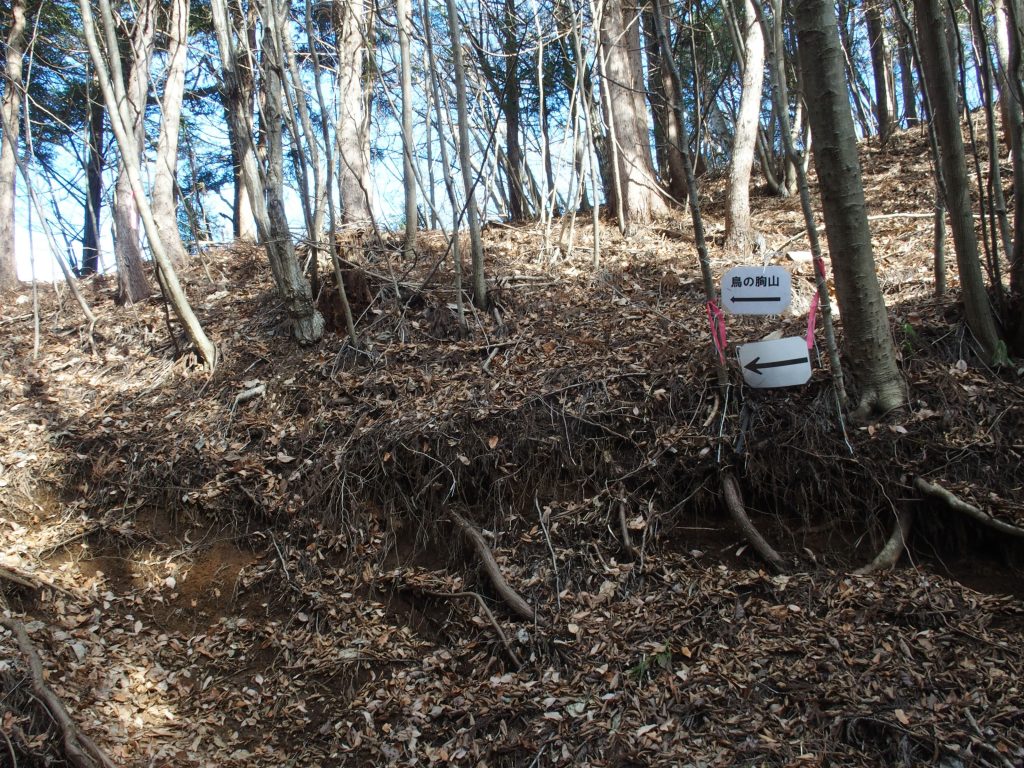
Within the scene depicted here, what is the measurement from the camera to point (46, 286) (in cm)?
1093

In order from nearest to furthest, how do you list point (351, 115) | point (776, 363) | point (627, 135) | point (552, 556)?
point (776, 363)
point (552, 556)
point (351, 115)
point (627, 135)

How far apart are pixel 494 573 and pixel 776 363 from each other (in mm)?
2473

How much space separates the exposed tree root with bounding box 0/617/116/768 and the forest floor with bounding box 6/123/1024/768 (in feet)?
0.13

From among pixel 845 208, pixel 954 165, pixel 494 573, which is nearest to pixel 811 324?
pixel 845 208

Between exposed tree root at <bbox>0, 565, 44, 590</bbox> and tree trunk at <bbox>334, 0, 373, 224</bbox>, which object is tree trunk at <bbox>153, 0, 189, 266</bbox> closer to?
tree trunk at <bbox>334, 0, 373, 224</bbox>

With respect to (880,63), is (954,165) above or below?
below

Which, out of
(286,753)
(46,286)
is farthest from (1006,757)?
(46,286)

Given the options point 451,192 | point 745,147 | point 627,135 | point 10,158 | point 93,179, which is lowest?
point 451,192

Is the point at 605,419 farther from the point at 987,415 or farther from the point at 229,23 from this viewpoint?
the point at 229,23

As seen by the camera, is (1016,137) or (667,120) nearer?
(1016,137)

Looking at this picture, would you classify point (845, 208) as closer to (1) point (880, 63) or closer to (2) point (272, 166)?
(2) point (272, 166)

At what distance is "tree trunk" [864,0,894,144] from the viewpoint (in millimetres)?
12862

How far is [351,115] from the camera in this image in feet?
29.5

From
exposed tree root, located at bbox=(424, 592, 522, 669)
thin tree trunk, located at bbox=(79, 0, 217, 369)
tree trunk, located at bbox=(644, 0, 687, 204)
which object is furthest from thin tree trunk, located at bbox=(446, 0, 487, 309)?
tree trunk, located at bbox=(644, 0, 687, 204)
